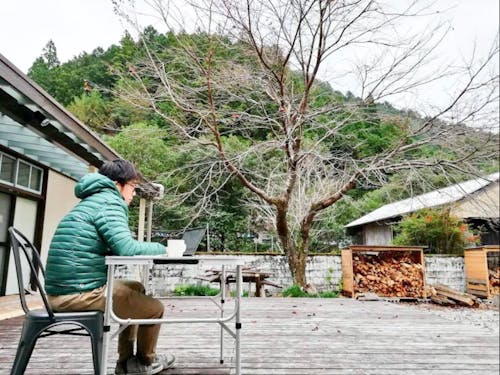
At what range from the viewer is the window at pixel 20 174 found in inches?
174

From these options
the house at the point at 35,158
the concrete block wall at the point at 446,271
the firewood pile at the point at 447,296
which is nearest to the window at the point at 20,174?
the house at the point at 35,158

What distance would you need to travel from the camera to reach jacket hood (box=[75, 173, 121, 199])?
4.92 feet

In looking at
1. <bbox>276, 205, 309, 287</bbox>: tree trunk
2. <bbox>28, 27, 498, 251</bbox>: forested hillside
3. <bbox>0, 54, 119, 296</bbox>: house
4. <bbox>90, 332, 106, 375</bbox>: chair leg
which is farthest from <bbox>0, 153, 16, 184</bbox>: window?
<bbox>276, 205, 309, 287</bbox>: tree trunk

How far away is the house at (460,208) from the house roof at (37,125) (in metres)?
2.53

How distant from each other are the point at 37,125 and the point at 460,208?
759cm

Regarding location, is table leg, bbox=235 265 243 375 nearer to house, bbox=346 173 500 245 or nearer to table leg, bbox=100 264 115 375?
table leg, bbox=100 264 115 375

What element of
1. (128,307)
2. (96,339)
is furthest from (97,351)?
(128,307)

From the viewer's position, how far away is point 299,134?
5848 mm

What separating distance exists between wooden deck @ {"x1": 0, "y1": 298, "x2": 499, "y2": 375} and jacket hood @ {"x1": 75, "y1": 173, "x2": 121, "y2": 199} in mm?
969

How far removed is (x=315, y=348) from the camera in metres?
2.22

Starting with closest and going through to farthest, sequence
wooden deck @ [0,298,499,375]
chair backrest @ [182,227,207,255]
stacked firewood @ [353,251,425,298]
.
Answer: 1. wooden deck @ [0,298,499,375]
2. chair backrest @ [182,227,207,255]
3. stacked firewood @ [353,251,425,298]

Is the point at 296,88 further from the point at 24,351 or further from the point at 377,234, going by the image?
the point at 377,234

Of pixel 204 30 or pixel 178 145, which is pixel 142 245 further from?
pixel 178 145

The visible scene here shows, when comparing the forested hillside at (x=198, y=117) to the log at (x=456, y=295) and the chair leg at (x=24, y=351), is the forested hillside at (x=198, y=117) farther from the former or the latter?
the chair leg at (x=24, y=351)
